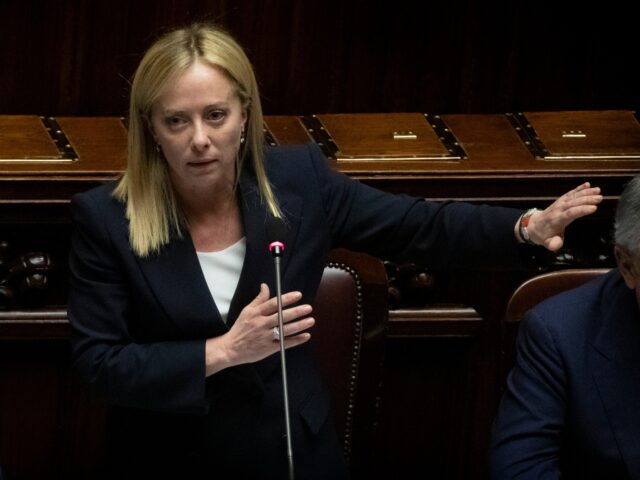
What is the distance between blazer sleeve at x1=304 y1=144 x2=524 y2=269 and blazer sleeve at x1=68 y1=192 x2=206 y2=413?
0.38 metres

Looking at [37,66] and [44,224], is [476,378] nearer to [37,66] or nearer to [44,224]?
[44,224]

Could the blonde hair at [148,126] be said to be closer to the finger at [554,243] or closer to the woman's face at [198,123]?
the woman's face at [198,123]

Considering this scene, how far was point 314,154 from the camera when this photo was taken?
101 inches

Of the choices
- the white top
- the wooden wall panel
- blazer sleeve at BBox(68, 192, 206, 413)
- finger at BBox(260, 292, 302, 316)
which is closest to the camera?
finger at BBox(260, 292, 302, 316)

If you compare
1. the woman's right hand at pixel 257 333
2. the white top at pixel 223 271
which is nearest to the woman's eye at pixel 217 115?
the white top at pixel 223 271

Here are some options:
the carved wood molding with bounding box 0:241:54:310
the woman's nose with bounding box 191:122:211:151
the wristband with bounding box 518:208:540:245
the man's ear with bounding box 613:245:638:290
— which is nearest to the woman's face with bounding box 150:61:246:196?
the woman's nose with bounding box 191:122:211:151

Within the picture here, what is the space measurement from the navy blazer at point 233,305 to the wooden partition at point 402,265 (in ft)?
2.22

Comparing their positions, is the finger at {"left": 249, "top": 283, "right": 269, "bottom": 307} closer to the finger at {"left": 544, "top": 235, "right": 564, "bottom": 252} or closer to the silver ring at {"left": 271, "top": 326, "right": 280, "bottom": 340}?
the silver ring at {"left": 271, "top": 326, "right": 280, "bottom": 340}

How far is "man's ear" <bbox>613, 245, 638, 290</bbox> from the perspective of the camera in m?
2.16

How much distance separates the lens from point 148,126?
2396mm

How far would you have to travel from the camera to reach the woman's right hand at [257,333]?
216cm

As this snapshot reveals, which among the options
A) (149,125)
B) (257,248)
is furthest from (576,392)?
(149,125)

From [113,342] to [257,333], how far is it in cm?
28

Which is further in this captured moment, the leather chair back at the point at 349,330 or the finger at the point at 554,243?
the leather chair back at the point at 349,330
